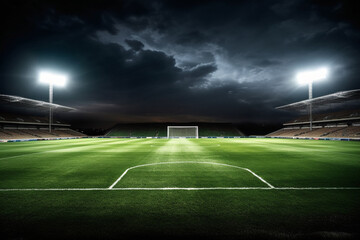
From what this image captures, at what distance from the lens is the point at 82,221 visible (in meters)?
3.19

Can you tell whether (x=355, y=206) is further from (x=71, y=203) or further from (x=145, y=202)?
(x=71, y=203)

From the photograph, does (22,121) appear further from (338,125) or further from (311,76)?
(338,125)

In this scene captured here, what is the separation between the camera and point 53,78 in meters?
36.8

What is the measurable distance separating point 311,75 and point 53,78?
49970 mm

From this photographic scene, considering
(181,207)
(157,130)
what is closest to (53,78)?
(157,130)

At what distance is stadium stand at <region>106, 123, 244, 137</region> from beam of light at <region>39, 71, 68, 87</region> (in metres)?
32.4

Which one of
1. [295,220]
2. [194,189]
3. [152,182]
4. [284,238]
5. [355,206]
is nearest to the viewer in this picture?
[284,238]

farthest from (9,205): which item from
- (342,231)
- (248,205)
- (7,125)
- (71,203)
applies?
(7,125)

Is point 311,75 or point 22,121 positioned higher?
point 311,75

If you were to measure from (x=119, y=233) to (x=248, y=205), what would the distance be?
2557 mm

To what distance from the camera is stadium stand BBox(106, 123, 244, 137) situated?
6781 centimetres

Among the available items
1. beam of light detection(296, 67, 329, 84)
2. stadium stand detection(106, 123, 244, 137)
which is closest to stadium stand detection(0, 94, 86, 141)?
stadium stand detection(106, 123, 244, 137)

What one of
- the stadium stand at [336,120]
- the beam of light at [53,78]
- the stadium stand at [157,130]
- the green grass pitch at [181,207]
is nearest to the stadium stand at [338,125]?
the stadium stand at [336,120]

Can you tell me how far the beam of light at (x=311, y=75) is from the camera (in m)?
33.4
